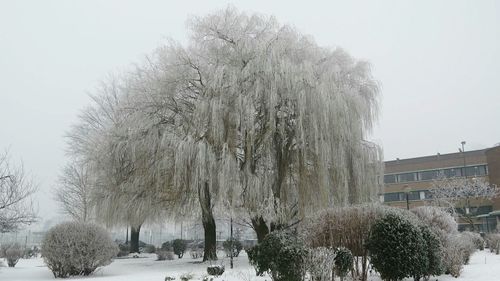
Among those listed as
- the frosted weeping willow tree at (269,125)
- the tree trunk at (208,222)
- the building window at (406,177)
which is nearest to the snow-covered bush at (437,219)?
the frosted weeping willow tree at (269,125)

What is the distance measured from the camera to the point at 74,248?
17.0 meters

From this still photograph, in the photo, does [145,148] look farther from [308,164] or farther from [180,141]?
[308,164]

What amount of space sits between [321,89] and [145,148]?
783 centimetres

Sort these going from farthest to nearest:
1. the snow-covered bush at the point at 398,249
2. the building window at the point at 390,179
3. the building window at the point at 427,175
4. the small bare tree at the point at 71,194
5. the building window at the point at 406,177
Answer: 1. the building window at the point at 390,179
2. the building window at the point at 406,177
3. the building window at the point at 427,175
4. the small bare tree at the point at 71,194
5. the snow-covered bush at the point at 398,249

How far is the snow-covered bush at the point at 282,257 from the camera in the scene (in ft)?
36.7

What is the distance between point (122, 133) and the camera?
817 inches

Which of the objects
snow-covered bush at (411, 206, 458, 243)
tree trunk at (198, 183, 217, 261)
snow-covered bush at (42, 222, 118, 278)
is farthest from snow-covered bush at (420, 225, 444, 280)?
snow-covered bush at (42, 222, 118, 278)

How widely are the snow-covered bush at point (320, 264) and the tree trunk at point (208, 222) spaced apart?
9.23 meters

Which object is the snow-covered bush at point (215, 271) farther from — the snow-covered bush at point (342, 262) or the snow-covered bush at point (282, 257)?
the snow-covered bush at point (342, 262)

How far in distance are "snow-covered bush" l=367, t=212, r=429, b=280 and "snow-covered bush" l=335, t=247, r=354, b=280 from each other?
68cm

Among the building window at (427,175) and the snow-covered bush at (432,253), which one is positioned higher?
the building window at (427,175)

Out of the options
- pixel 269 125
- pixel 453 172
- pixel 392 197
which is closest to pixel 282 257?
pixel 269 125

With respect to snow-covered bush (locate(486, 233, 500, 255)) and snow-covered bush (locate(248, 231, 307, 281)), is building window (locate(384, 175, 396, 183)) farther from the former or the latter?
snow-covered bush (locate(248, 231, 307, 281))

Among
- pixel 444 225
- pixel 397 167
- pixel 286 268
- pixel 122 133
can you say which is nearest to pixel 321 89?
pixel 444 225
